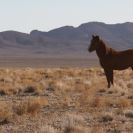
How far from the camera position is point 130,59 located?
72.0 ft

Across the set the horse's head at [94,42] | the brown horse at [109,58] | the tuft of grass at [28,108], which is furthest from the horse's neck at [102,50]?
the tuft of grass at [28,108]

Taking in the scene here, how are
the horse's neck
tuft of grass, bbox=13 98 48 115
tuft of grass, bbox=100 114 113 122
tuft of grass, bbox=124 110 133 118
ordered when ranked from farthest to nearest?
the horse's neck, tuft of grass, bbox=13 98 48 115, tuft of grass, bbox=124 110 133 118, tuft of grass, bbox=100 114 113 122

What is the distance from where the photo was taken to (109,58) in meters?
21.5

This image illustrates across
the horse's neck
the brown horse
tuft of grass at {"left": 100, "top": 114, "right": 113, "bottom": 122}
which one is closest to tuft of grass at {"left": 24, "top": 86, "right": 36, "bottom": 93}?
the brown horse

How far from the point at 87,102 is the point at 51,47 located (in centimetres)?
16641

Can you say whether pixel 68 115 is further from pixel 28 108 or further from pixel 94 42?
pixel 94 42

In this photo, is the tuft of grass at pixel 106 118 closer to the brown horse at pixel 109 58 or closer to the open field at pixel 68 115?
the open field at pixel 68 115

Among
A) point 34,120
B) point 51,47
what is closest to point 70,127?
point 34,120

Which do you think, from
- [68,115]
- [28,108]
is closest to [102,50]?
[28,108]

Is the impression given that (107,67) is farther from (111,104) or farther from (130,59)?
(111,104)

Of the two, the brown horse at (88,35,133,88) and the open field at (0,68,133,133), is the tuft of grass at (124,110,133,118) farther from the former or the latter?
the brown horse at (88,35,133,88)

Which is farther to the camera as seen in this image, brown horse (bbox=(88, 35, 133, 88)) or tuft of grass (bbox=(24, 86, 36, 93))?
tuft of grass (bbox=(24, 86, 36, 93))

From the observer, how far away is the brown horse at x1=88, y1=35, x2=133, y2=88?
2145cm

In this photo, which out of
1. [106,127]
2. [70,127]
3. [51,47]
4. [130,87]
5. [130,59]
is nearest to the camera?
[70,127]
